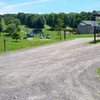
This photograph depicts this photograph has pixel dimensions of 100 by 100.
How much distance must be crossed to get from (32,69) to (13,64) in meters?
2.81

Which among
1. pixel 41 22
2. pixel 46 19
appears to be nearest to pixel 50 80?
pixel 41 22

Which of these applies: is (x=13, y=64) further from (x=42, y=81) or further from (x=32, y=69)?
(x=42, y=81)

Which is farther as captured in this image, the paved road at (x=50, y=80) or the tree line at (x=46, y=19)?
the tree line at (x=46, y=19)

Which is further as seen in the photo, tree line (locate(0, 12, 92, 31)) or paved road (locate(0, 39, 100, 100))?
tree line (locate(0, 12, 92, 31))

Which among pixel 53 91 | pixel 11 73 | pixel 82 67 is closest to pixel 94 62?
pixel 82 67

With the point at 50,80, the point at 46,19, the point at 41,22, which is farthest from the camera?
the point at 46,19

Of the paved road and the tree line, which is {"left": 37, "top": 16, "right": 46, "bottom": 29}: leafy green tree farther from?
the paved road

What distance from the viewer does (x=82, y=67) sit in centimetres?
1903

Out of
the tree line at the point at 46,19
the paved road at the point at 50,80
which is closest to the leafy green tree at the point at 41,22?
the tree line at the point at 46,19

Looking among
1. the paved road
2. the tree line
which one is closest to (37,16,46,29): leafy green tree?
the tree line

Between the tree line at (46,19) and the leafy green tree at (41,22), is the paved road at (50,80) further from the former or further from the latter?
the leafy green tree at (41,22)

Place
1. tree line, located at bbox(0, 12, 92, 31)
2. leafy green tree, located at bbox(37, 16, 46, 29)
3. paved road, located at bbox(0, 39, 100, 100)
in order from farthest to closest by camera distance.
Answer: leafy green tree, located at bbox(37, 16, 46, 29) → tree line, located at bbox(0, 12, 92, 31) → paved road, located at bbox(0, 39, 100, 100)

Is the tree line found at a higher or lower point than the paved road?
lower

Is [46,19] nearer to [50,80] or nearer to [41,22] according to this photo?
[41,22]
